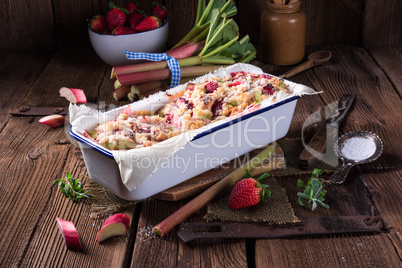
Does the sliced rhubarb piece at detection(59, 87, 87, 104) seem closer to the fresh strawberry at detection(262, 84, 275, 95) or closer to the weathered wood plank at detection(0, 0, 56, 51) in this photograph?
the weathered wood plank at detection(0, 0, 56, 51)

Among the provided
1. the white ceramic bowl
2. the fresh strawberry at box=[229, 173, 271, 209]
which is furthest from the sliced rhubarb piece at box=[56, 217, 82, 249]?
the white ceramic bowl

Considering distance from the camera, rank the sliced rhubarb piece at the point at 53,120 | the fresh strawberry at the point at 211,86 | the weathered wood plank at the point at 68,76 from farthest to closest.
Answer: the weathered wood plank at the point at 68,76
the sliced rhubarb piece at the point at 53,120
the fresh strawberry at the point at 211,86

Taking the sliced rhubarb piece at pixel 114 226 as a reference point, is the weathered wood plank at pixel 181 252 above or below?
below

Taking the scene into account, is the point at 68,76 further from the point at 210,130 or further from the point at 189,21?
the point at 210,130

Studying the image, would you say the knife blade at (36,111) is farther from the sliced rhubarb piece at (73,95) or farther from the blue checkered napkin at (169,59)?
the blue checkered napkin at (169,59)

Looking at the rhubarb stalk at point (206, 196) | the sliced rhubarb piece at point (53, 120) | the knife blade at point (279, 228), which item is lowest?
the sliced rhubarb piece at point (53, 120)

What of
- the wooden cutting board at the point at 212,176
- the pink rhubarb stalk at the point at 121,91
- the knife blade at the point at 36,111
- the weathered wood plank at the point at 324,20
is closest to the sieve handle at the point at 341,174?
the wooden cutting board at the point at 212,176

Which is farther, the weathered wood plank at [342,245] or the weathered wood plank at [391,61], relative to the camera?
the weathered wood plank at [391,61]

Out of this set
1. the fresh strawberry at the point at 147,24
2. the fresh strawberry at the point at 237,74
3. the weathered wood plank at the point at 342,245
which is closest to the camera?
the weathered wood plank at the point at 342,245
